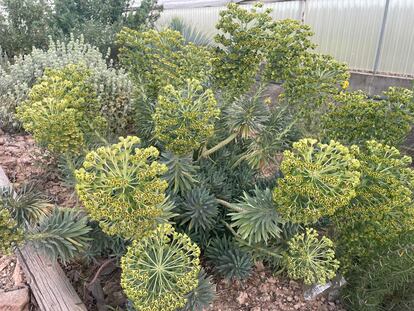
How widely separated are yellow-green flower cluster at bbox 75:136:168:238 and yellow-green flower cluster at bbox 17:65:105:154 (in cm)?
43

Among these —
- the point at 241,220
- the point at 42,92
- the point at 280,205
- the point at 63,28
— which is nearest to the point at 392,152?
the point at 280,205

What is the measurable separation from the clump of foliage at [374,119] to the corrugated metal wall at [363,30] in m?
3.13

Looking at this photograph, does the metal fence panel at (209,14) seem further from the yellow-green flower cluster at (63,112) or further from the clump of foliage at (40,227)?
the clump of foliage at (40,227)

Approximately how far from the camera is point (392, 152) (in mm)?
1736

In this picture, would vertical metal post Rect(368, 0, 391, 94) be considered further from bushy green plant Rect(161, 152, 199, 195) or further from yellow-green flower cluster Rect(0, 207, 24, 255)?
yellow-green flower cluster Rect(0, 207, 24, 255)

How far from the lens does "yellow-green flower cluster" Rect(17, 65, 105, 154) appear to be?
5.80ft

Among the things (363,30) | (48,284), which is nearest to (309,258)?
(48,284)

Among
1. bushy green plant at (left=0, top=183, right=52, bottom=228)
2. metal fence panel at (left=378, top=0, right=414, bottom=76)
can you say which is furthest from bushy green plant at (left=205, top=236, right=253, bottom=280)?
metal fence panel at (left=378, top=0, right=414, bottom=76)

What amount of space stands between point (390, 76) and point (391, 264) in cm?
351

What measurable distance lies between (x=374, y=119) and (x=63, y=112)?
165cm

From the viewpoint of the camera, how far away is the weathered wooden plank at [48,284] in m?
2.07

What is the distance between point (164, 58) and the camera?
7.23ft

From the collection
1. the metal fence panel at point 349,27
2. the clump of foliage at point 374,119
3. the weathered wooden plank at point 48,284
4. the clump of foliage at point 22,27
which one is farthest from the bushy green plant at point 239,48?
the clump of foliage at point 22,27

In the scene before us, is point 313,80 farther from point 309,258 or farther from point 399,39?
point 399,39
